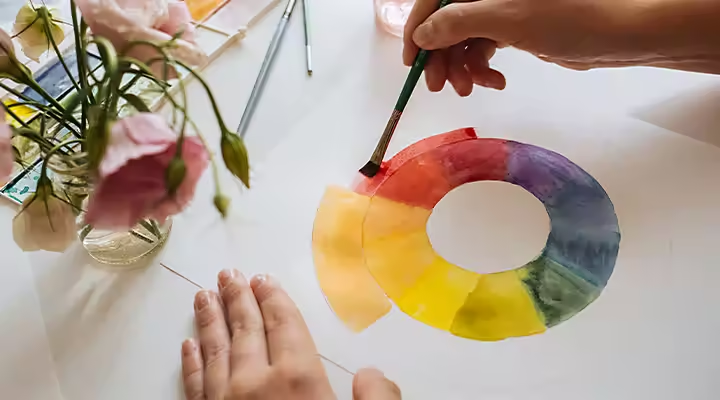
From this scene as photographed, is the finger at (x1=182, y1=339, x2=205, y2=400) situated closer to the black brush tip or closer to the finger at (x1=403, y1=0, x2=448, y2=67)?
the black brush tip

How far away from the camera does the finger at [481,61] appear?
0.78 meters

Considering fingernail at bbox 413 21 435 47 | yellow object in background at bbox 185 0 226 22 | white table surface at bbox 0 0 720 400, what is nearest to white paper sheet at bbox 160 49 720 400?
white table surface at bbox 0 0 720 400

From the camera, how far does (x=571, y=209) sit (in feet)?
2.28

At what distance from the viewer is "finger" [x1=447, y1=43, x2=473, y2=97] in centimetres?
78

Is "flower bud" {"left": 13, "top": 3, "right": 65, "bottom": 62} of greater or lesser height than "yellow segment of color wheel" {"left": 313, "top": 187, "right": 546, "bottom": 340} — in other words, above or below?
above

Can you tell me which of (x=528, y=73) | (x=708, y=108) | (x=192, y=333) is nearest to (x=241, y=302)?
(x=192, y=333)

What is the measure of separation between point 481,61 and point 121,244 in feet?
1.44

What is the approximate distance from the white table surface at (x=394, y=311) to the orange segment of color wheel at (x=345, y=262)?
0.01 metres

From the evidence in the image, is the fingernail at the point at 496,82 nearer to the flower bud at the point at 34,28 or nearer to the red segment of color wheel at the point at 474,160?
the red segment of color wheel at the point at 474,160

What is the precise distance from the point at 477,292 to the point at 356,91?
305 mm

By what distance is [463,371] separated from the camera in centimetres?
60

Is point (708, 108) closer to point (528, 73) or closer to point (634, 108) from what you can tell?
point (634, 108)

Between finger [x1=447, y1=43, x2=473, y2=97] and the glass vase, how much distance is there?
0.36 metres

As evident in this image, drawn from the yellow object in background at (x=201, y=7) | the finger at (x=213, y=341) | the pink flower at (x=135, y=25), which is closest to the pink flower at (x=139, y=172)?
the pink flower at (x=135, y=25)
